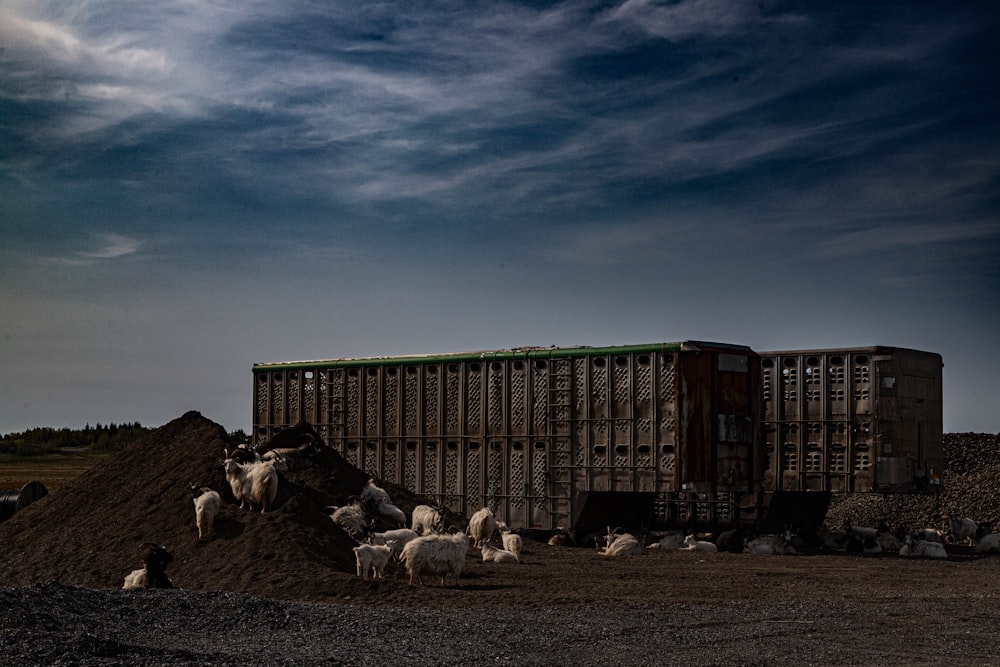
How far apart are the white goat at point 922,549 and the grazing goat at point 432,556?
42.0 feet

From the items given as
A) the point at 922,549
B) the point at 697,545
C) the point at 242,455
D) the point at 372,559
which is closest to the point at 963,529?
the point at 922,549

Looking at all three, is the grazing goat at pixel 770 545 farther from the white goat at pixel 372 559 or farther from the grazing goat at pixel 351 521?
the white goat at pixel 372 559

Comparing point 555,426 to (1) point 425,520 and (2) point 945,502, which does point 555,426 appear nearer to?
(1) point 425,520

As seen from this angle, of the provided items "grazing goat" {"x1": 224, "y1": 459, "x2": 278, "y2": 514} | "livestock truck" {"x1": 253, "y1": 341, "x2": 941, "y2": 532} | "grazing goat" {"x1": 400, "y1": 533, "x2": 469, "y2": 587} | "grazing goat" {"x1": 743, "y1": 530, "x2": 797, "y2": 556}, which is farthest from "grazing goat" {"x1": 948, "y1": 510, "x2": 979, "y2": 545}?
"grazing goat" {"x1": 224, "y1": 459, "x2": 278, "y2": 514}

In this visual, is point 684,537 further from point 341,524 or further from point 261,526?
point 261,526

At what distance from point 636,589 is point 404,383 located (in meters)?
14.5

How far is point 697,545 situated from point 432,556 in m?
10.2

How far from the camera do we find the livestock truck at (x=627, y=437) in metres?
26.5

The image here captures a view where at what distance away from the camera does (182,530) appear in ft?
63.2

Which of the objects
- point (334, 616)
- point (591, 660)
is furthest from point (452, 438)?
point (591, 660)

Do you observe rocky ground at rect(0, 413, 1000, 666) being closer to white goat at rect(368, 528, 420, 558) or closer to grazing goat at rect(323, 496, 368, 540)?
white goat at rect(368, 528, 420, 558)

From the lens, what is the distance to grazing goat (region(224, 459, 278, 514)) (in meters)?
19.0

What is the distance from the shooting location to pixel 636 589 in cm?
1795

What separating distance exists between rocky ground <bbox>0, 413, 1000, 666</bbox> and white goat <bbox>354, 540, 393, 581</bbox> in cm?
53
